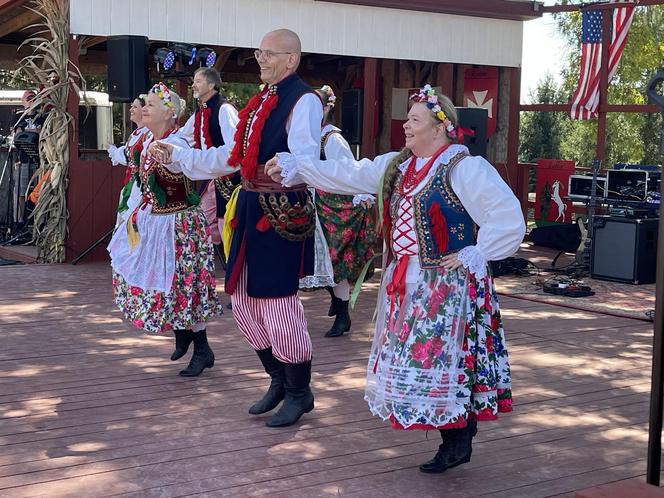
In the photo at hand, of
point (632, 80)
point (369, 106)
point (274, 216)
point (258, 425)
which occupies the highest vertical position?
point (632, 80)

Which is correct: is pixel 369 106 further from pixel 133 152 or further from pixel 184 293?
pixel 184 293

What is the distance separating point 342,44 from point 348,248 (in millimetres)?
4844

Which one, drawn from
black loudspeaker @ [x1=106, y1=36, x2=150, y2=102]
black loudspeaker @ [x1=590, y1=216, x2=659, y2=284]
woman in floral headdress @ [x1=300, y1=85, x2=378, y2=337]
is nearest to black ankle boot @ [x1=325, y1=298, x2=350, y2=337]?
woman in floral headdress @ [x1=300, y1=85, x2=378, y2=337]

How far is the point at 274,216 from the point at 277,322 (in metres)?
0.45

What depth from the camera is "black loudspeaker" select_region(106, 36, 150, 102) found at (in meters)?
8.52

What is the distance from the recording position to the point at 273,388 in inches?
174

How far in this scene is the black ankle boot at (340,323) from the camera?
6.26 metres

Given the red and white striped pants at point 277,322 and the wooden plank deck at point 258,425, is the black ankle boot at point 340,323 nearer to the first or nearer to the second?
the wooden plank deck at point 258,425

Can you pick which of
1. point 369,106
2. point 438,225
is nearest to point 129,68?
point 369,106

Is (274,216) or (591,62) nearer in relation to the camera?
(274,216)

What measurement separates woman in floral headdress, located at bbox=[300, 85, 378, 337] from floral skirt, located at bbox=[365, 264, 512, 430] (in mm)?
2673

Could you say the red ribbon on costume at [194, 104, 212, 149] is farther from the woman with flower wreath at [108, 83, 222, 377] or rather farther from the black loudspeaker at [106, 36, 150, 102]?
the black loudspeaker at [106, 36, 150, 102]

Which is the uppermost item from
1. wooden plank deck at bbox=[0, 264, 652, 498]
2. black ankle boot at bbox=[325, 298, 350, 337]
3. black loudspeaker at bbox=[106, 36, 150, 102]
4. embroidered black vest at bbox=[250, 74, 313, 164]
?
black loudspeaker at bbox=[106, 36, 150, 102]

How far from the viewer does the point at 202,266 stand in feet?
16.5
